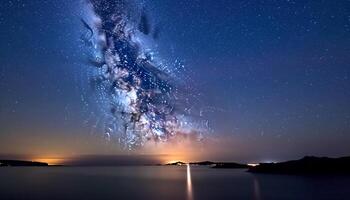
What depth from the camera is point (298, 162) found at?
571 ft

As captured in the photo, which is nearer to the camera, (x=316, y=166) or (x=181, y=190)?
(x=181, y=190)

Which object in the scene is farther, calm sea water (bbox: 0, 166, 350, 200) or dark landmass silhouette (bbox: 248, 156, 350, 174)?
dark landmass silhouette (bbox: 248, 156, 350, 174)

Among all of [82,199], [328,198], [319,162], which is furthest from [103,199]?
[319,162]

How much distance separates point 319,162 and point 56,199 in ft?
453

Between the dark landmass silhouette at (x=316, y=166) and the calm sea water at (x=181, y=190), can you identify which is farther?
the dark landmass silhouette at (x=316, y=166)

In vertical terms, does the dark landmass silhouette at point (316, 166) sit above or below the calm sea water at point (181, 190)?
above

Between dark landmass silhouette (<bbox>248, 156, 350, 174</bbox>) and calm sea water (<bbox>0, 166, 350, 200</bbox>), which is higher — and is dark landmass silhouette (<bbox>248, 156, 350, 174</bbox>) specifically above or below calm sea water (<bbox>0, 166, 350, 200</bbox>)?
above

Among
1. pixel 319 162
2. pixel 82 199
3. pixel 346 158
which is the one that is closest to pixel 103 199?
pixel 82 199

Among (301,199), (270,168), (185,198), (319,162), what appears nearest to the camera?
(301,199)

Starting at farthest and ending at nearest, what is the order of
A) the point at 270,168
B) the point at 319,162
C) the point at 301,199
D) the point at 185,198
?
the point at 270,168 < the point at 319,162 < the point at 185,198 < the point at 301,199

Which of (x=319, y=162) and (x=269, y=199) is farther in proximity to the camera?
(x=319, y=162)

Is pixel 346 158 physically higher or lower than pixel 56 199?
higher

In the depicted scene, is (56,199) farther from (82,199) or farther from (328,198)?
(328,198)

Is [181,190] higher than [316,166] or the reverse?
the reverse
